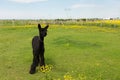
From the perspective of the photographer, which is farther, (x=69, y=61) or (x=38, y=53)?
(x=69, y=61)

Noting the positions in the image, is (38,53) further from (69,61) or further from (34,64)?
(69,61)

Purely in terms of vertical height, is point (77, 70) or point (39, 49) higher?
point (39, 49)

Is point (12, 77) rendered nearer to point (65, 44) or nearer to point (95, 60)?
point (95, 60)

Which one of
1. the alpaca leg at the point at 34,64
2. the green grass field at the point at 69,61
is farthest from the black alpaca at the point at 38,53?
the green grass field at the point at 69,61

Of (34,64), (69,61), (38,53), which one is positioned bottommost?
(69,61)

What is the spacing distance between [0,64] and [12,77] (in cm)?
362

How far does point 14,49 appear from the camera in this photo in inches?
1008

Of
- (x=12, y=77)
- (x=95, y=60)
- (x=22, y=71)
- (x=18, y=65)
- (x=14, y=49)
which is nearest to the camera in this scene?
(x=12, y=77)

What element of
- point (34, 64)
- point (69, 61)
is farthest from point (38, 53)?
point (69, 61)

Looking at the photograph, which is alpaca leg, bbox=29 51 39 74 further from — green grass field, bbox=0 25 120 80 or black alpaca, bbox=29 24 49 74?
green grass field, bbox=0 25 120 80

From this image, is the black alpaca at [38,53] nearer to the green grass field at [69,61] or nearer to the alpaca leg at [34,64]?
the alpaca leg at [34,64]

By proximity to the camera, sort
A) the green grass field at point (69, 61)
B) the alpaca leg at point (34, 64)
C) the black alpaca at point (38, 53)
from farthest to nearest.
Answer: the alpaca leg at point (34, 64) < the black alpaca at point (38, 53) < the green grass field at point (69, 61)

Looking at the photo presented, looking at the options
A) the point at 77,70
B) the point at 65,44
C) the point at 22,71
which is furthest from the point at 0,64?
the point at 65,44

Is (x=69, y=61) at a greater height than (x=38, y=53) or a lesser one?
lesser
